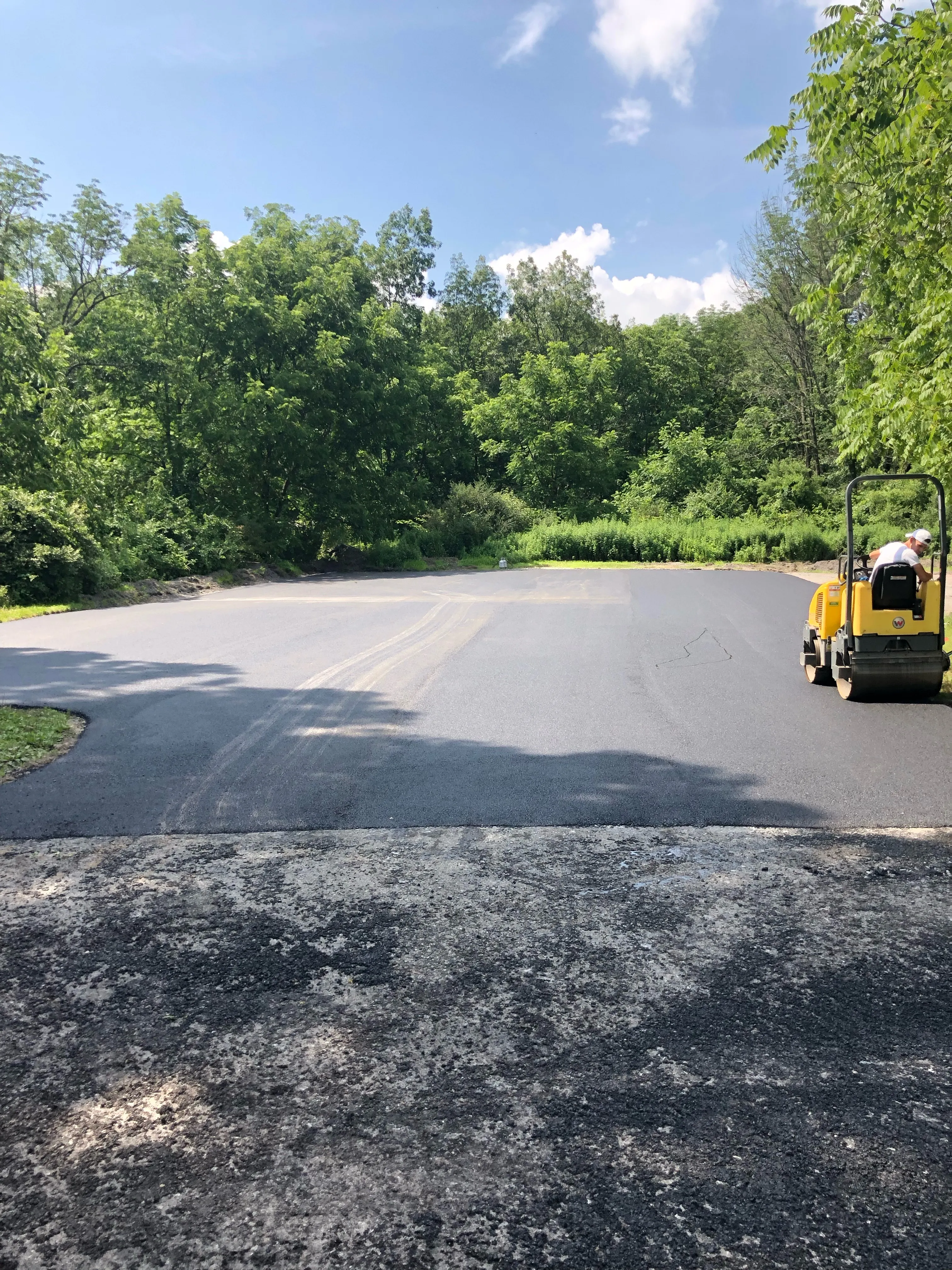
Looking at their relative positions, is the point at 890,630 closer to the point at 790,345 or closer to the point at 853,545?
the point at 853,545

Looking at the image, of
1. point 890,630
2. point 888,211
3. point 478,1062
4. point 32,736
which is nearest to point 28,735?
point 32,736

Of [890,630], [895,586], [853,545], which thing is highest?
[853,545]

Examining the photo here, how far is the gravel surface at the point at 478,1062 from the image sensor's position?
2.44 meters

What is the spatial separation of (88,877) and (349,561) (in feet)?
105

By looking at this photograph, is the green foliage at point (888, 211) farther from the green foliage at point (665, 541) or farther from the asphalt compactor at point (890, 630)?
the green foliage at point (665, 541)

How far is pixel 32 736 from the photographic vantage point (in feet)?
25.5

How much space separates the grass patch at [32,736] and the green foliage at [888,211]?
8400 millimetres

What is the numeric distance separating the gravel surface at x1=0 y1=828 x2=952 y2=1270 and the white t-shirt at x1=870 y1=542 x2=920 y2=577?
4.14m

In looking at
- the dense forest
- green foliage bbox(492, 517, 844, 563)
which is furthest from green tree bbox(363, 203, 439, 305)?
green foliage bbox(492, 517, 844, 563)

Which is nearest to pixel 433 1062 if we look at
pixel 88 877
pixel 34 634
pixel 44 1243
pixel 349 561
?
pixel 44 1243

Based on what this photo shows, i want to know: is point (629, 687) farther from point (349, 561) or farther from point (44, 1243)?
point (349, 561)

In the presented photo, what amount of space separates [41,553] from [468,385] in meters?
36.7

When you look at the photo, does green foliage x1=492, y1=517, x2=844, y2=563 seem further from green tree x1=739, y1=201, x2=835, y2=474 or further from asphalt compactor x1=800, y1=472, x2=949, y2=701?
asphalt compactor x1=800, y1=472, x2=949, y2=701

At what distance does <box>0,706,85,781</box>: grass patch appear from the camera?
7.12 m
